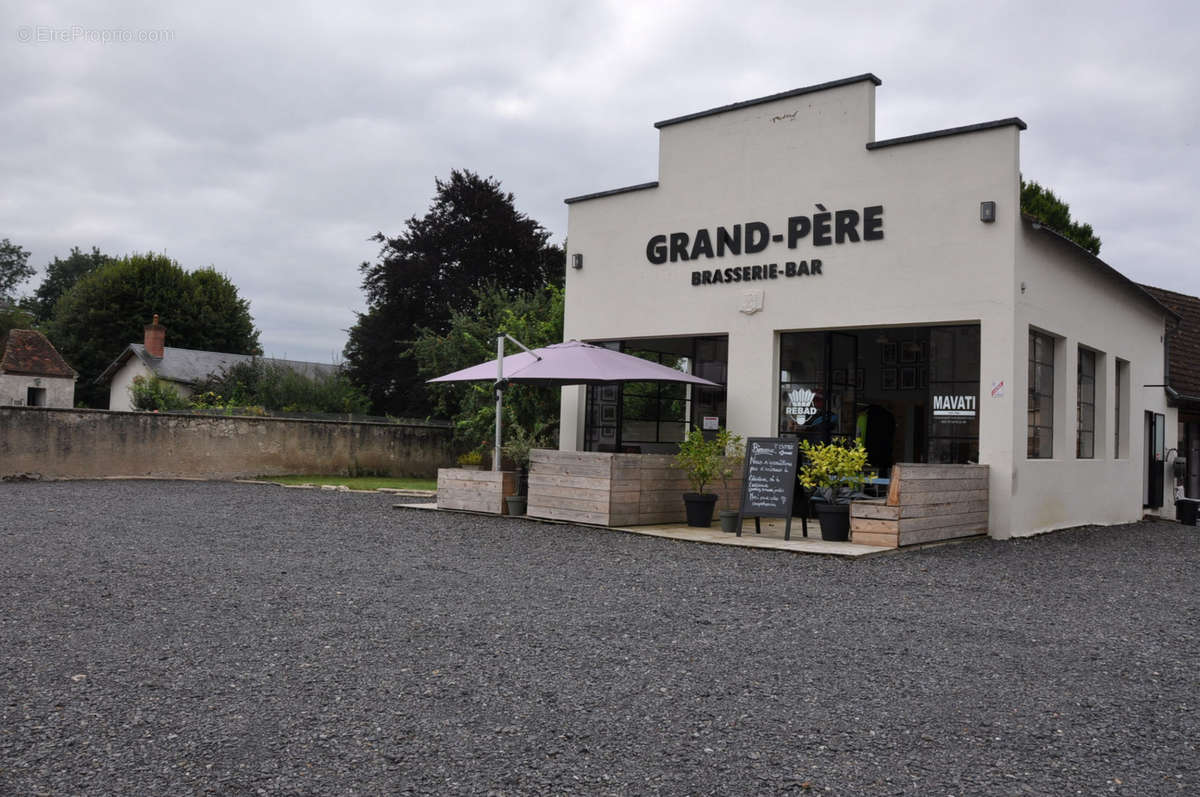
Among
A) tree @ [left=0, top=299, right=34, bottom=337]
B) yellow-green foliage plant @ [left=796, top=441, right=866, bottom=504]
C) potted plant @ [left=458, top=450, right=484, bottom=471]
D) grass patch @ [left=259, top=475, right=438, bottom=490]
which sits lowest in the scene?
grass patch @ [left=259, top=475, right=438, bottom=490]

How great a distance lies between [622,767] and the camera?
3221mm

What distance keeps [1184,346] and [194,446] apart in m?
19.7

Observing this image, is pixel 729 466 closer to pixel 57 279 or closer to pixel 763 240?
pixel 763 240

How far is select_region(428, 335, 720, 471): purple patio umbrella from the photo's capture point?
432 inches

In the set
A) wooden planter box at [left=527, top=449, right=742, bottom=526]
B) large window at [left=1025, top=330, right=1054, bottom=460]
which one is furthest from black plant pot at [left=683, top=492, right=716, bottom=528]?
large window at [left=1025, top=330, right=1054, bottom=460]

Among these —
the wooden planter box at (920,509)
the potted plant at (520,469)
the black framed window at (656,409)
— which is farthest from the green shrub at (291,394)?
the wooden planter box at (920,509)

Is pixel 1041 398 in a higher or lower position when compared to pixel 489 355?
lower

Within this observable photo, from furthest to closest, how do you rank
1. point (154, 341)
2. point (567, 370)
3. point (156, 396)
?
point (154, 341)
point (156, 396)
point (567, 370)

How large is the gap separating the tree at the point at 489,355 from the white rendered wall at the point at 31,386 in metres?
25.2

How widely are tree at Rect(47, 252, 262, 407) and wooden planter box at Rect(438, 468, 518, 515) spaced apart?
4004 centimetres

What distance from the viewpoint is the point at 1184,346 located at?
19.2 metres

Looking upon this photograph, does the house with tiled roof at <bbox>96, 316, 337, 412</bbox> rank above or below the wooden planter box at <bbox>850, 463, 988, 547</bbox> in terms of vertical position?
above

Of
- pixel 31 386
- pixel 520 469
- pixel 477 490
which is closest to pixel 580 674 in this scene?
pixel 520 469

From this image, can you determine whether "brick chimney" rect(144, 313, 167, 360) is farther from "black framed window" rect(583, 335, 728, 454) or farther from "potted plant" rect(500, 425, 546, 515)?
"potted plant" rect(500, 425, 546, 515)
